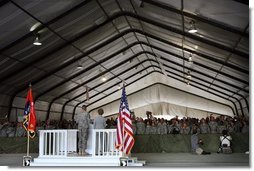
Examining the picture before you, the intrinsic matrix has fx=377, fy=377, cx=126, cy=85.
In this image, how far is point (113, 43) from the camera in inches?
974

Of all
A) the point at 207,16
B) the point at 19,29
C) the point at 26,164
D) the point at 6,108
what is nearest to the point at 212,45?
the point at 207,16

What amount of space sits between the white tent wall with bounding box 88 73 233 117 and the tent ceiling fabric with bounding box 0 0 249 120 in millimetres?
3289

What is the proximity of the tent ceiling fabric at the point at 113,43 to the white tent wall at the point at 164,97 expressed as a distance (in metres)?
3.29

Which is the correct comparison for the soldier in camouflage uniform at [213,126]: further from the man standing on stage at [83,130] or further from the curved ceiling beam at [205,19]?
the man standing on stage at [83,130]

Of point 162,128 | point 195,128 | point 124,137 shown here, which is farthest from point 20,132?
point 124,137

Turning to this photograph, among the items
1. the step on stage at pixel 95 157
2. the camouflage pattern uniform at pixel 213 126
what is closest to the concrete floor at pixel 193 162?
the step on stage at pixel 95 157

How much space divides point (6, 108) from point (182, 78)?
16322mm

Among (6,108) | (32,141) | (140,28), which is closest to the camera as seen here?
(32,141)

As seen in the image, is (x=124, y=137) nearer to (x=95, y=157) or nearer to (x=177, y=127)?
(x=95, y=157)

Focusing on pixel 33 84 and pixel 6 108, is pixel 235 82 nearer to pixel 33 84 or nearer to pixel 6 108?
pixel 33 84

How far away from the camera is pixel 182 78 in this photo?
34.4 meters

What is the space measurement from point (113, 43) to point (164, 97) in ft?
47.2

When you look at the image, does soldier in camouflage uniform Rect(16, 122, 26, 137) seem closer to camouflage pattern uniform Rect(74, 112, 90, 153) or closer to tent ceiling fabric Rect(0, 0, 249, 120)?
tent ceiling fabric Rect(0, 0, 249, 120)

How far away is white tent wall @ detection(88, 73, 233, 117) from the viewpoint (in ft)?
121
